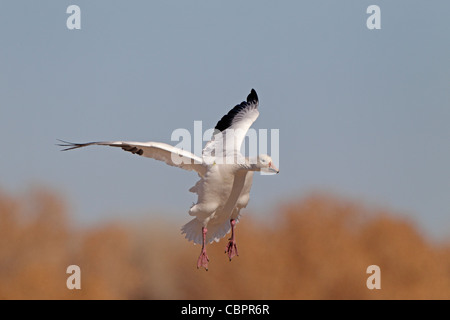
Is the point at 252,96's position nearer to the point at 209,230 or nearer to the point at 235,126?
the point at 235,126

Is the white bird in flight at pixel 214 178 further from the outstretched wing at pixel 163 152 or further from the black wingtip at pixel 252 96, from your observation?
the black wingtip at pixel 252 96

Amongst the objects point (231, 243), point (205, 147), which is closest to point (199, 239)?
point (231, 243)

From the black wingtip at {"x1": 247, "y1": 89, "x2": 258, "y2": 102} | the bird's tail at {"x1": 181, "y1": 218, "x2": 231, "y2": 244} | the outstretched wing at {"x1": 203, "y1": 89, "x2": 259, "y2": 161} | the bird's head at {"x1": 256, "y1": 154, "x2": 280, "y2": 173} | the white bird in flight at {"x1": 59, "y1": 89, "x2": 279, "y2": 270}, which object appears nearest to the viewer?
the bird's head at {"x1": 256, "y1": 154, "x2": 280, "y2": 173}

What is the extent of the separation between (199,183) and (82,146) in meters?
1.95

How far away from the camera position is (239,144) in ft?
46.2

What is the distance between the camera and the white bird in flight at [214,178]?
42.4ft

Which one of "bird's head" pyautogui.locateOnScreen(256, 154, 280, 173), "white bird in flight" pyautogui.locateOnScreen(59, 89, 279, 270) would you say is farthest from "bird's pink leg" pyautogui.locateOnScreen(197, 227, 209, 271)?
"bird's head" pyautogui.locateOnScreen(256, 154, 280, 173)

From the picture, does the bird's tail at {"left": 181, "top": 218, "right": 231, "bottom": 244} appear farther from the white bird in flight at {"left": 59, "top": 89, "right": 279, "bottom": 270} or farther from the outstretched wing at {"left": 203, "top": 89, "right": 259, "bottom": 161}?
the outstretched wing at {"left": 203, "top": 89, "right": 259, "bottom": 161}

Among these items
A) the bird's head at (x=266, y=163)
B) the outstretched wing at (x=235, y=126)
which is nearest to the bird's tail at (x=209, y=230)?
the outstretched wing at (x=235, y=126)

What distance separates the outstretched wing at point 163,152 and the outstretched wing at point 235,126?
41cm

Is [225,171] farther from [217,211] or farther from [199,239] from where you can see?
[199,239]

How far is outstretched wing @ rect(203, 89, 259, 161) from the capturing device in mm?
13867

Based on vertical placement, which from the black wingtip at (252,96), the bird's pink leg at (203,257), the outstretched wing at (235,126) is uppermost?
the black wingtip at (252,96)

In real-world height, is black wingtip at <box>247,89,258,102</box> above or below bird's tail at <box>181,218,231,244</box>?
Answer: above
